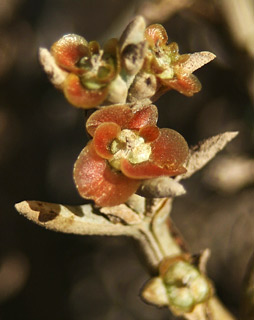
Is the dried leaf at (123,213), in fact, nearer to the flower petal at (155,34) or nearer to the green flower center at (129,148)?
the green flower center at (129,148)

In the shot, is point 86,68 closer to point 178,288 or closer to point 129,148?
point 129,148

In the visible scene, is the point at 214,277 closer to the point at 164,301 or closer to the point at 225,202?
the point at 225,202

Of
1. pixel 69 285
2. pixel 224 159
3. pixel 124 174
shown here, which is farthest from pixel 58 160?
pixel 124 174

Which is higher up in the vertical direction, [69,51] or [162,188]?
[69,51]

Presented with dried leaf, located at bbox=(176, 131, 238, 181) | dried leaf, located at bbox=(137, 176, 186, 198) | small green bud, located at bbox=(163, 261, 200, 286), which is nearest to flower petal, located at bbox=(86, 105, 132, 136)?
dried leaf, located at bbox=(137, 176, 186, 198)

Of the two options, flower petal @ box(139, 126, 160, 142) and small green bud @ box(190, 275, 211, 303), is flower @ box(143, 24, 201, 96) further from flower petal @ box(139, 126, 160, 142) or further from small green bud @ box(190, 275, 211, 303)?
small green bud @ box(190, 275, 211, 303)

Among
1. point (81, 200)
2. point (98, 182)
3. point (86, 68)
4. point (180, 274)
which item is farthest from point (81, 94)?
point (81, 200)

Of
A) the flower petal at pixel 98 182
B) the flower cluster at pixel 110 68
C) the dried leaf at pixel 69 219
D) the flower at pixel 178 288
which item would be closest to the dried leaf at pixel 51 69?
the flower cluster at pixel 110 68
